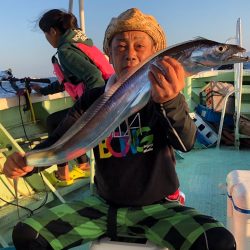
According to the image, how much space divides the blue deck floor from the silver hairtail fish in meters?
1.36

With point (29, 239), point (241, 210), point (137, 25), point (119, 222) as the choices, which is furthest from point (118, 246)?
point (137, 25)

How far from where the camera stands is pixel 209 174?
4105 millimetres

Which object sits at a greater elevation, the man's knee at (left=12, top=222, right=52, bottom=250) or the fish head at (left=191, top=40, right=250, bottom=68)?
the fish head at (left=191, top=40, right=250, bottom=68)

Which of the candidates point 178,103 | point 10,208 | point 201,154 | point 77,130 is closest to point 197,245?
point 178,103

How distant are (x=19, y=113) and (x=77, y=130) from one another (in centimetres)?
250

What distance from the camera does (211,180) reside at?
388cm

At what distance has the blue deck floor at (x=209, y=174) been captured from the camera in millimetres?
3180

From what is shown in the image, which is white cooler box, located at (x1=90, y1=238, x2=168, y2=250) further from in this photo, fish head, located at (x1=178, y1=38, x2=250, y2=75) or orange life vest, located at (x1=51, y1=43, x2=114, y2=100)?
orange life vest, located at (x1=51, y1=43, x2=114, y2=100)

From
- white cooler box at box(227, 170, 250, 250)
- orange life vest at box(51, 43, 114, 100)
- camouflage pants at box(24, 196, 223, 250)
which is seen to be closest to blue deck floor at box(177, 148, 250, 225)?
white cooler box at box(227, 170, 250, 250)

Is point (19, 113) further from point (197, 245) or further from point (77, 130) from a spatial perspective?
point (197, 245)

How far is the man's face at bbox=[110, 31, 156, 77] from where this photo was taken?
188 cm

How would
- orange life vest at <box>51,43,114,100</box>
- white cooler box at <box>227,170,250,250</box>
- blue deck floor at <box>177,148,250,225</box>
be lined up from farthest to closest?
orange life vest at <box>51,43,114,100</box>
blue deck floor at <box>177,148,250,225</box>
white cooler box at <box>227,170,250,250</box>

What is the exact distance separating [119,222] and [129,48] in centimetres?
93

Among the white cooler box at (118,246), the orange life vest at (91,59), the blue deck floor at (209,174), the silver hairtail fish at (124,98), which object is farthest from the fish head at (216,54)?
the orange life vest at (91,59)
